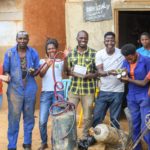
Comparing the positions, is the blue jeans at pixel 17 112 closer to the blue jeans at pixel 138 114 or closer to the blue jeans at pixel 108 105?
the blue jeans at pixel 108 105

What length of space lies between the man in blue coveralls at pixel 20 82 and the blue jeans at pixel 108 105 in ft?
3.52

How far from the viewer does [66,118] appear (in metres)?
6.28

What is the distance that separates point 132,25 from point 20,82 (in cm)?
530

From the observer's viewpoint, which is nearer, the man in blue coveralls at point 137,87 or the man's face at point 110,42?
the man in blue coveralls at point 137,87

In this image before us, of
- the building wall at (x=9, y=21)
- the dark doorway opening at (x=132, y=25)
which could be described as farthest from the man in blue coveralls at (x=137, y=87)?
the building wall at (x=9, y=21)

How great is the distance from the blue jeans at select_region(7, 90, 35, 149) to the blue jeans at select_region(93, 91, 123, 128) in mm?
1073

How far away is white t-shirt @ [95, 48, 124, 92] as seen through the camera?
6891 millimetres

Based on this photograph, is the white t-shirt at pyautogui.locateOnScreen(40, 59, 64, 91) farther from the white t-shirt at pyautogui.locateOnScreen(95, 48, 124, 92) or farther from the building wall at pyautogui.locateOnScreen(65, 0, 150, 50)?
the building wall at pyautogui.locateOnScreen(65, 0, 150, 50)

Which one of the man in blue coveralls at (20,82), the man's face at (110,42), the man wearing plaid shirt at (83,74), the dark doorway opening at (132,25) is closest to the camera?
the man in blue coveralls at (20,82)

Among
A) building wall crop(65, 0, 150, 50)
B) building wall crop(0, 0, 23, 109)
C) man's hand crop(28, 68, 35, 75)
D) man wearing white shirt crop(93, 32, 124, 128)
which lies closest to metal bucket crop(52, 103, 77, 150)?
man's hand crop(28, 68, 35, 75)

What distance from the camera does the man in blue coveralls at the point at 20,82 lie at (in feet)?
21.5

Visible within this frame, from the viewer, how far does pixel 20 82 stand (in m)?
6.58

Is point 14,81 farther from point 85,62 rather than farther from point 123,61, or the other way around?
point 123,61

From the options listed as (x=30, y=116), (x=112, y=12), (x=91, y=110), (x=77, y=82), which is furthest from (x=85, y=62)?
(x=112, y=12)
